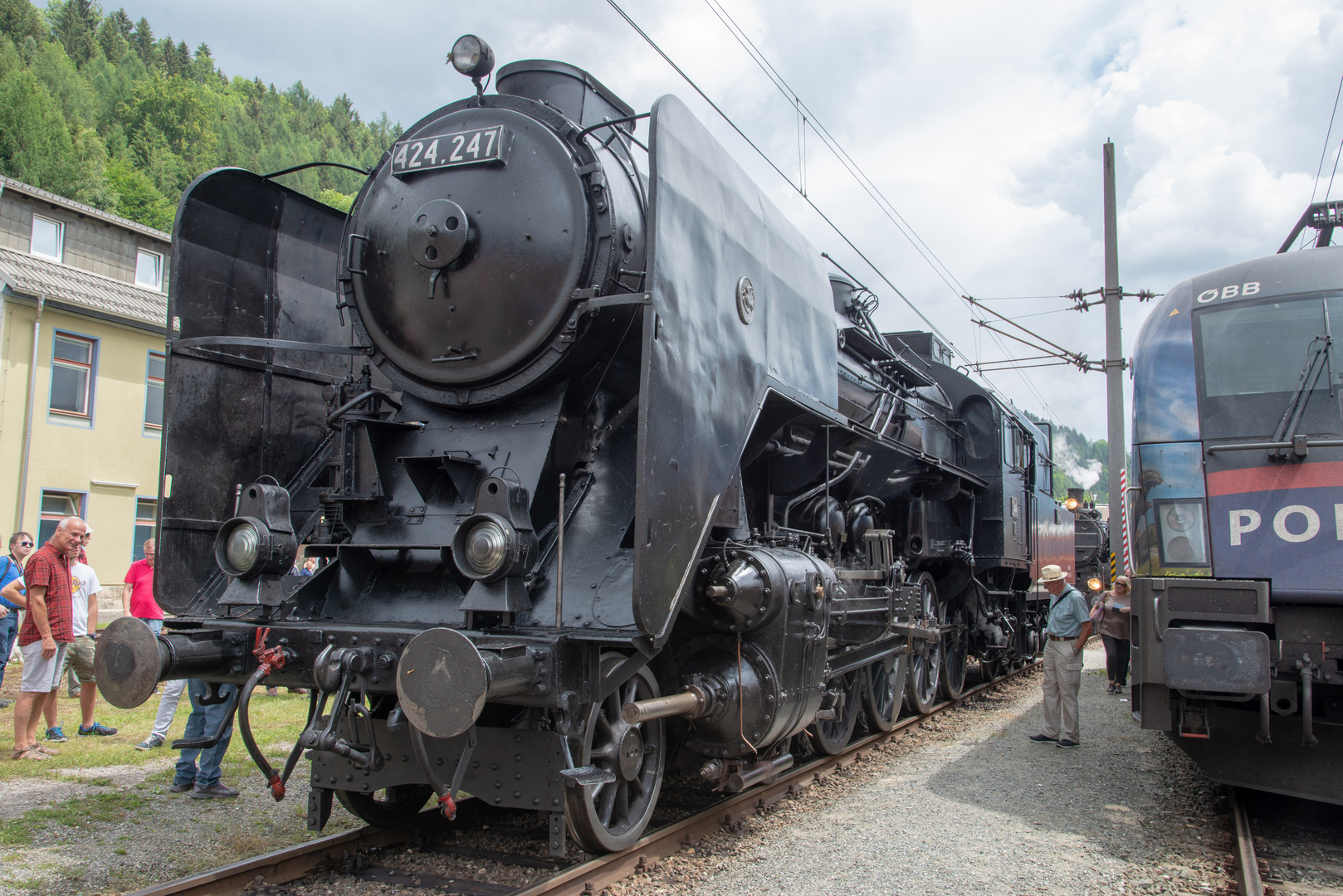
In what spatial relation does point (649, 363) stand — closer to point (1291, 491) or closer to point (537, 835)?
point (537, 835)

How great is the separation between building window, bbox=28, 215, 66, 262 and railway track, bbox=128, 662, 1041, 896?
17.9m

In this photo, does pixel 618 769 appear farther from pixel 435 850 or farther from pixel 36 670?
pixel 36 670

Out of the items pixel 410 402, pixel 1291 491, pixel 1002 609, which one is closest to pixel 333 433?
pixel 410 402

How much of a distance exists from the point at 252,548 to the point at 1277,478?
515 cm

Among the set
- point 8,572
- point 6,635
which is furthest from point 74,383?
point 6,635

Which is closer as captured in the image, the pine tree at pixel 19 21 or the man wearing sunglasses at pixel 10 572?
the man wearing sunglasses at pixel 10 572

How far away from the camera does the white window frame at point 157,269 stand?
18828mm

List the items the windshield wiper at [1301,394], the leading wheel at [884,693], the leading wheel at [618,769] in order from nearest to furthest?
the leading wheel at [618,769] → the windshield wiper at [1301,394] → the leading wheel at [884,693]

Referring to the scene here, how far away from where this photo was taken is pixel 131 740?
282 inches

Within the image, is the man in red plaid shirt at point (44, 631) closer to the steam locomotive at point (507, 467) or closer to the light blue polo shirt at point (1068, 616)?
the steam locomotive at point (507, 467)

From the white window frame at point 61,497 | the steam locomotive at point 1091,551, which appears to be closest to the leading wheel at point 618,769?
the white window frame at point 61,497

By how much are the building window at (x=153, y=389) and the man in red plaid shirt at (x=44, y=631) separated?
10.9 metres

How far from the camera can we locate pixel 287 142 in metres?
56.7

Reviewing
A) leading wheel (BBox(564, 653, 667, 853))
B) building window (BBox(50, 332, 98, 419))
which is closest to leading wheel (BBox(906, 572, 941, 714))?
leading wheel (BBox(564, 653, 667, 853))
